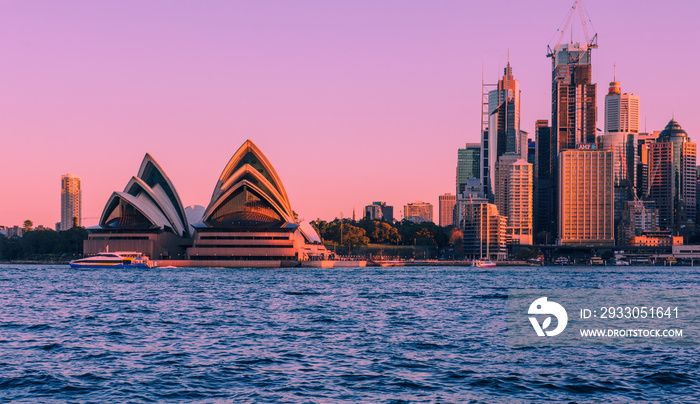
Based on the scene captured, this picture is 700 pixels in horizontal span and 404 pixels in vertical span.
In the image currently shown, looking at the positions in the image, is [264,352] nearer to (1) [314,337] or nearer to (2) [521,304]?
(1) [314,337]

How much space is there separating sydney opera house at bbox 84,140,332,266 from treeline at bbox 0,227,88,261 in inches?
1130

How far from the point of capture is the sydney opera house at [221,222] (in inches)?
5640

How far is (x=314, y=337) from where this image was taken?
30.0 meters

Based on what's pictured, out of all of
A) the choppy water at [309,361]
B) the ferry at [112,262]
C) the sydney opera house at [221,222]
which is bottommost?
the ferry at [112,262]

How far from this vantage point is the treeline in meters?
175

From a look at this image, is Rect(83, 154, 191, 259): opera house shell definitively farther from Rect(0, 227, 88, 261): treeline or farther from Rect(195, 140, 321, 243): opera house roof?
Rect(0, 227, 88, 261): treeline

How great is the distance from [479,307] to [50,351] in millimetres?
26573

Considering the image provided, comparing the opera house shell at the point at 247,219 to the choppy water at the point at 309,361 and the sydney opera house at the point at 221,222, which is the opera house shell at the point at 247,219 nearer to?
the sydney opera house at the point at 221,222

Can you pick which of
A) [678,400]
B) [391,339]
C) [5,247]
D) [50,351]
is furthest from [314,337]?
[5,247]

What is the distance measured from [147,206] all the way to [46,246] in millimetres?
47671

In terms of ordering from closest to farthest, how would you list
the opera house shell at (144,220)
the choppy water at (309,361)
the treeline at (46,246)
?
the choppy water at (309,361)
the opera house shell at (144,220)
the treeline at (46,246)

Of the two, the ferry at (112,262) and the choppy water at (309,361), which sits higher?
the choppy water at (309,361)

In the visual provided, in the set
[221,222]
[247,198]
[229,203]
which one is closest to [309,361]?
[221,222]

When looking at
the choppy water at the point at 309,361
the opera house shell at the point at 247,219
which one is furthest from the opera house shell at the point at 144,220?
the choppy water at the point at 309,361
